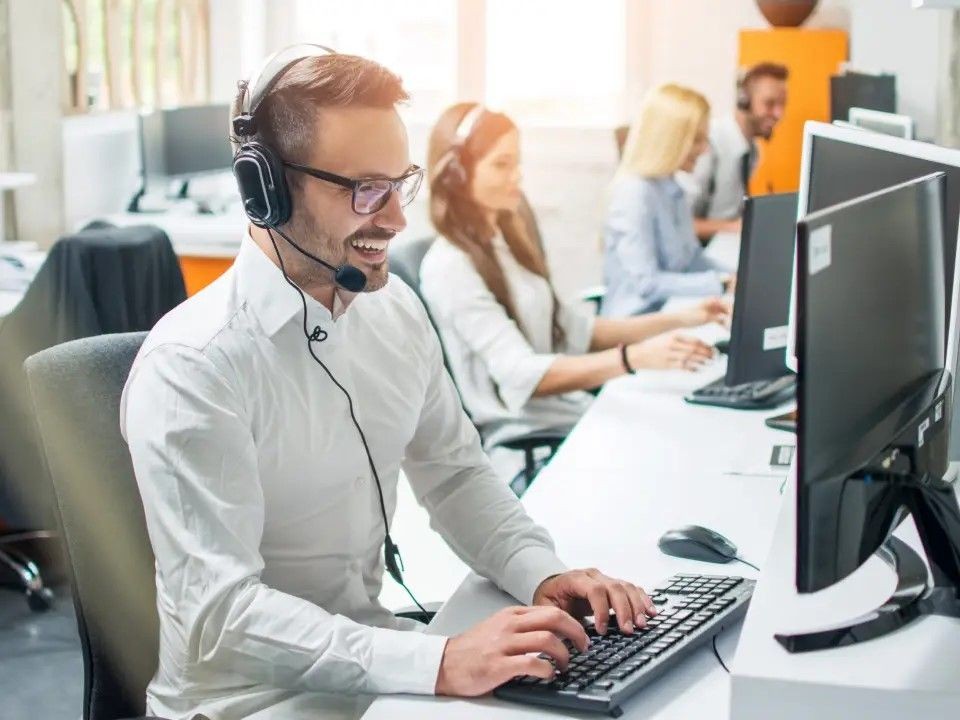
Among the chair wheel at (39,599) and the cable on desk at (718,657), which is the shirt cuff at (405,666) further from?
the chair wheel at (39,599)

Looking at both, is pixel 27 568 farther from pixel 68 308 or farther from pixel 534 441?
pixel 534 441

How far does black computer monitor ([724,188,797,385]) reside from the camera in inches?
90.3

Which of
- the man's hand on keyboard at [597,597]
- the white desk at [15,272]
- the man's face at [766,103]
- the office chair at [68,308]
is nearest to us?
the man's hand on keyboard at [597,597]

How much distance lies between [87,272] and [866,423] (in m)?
2.14

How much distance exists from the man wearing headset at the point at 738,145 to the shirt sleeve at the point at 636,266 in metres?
1.53

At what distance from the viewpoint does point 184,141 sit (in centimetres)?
528

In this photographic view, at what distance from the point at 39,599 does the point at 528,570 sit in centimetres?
202

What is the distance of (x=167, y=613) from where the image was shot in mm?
1448

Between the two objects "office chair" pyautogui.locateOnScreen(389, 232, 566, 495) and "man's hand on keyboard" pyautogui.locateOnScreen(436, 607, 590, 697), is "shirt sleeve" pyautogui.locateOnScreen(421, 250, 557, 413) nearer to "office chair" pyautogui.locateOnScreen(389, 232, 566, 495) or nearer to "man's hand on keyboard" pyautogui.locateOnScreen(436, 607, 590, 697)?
"office chair" pyautogui.locateOnScreen(389, 232, 566, 495)

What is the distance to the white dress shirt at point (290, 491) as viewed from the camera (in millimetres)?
1336

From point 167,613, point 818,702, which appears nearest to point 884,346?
point 818,702

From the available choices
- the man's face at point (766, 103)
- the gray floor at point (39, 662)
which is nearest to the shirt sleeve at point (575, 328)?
the gray floor at point (39, 662)

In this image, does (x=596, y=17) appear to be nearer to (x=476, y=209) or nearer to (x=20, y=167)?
(x=20, y=167)

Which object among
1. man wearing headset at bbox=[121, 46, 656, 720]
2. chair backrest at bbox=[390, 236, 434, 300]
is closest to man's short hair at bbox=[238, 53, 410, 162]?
A: man wearing headset at bbox=[121, 46, 656, 720]
